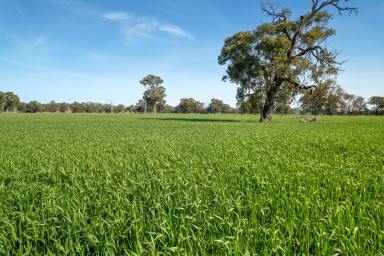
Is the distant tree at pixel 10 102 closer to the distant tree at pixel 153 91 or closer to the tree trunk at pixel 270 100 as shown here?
the distant tree at pixel 153 91

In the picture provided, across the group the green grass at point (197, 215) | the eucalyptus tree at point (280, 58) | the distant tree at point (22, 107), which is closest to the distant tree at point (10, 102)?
the distant tree at point (22, 107)

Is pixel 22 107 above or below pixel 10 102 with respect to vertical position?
below

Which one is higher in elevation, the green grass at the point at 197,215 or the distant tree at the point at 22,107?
the distant tree at the point at 22,107

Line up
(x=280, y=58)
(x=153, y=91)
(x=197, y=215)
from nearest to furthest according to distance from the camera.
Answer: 1. (x=197, y=215)
2. (x=280, y=58)
3. (x=153, y=91)

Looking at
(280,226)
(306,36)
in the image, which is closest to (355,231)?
(280,226)

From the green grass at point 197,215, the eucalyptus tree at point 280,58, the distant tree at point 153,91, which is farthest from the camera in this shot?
the distant tree at point 153,91

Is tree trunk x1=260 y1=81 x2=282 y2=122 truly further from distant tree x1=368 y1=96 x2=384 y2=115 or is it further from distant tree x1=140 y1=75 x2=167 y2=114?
distant tree x1=368 y1=96 x2=384 y2=115


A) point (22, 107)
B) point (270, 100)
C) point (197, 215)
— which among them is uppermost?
point (270, 100)

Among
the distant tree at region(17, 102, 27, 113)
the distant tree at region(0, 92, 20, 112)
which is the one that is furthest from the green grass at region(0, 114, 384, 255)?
the distant tree at region(17, 102, 27, 113)

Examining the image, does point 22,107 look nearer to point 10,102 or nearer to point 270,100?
point 10,102

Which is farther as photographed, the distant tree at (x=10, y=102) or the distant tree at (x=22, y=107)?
the distant tree at (x=22, y=107)

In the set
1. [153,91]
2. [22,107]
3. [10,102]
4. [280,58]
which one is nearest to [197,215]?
[280,58]

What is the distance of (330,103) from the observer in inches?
6698

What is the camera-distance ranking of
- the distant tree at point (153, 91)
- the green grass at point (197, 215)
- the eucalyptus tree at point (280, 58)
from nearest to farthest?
the green grass at point (197, 215)
the eucalyptus tree at point (280, 58)
the distant tree at point (153, 91)
